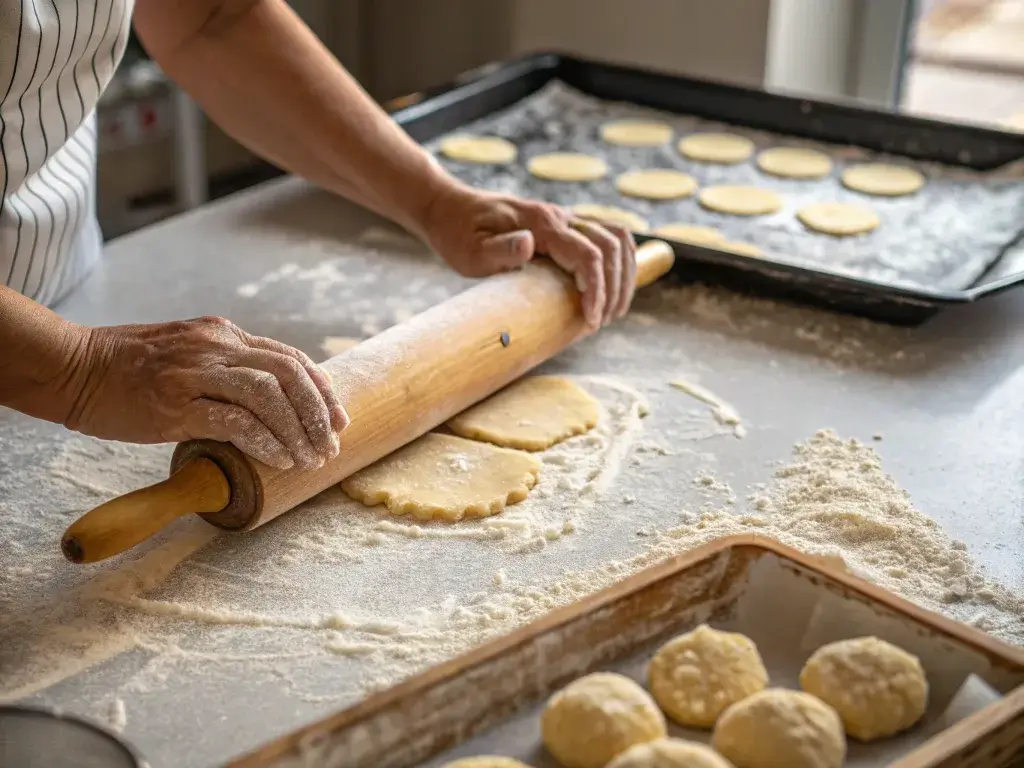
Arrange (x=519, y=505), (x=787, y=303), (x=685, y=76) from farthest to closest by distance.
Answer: (x=685, y=76), (x=787, y=303), (x=519, y=505)

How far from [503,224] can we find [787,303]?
48 centimetres

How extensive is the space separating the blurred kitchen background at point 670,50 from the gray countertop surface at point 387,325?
1018mm

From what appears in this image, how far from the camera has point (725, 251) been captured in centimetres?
188

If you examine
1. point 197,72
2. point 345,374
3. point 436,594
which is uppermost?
point 197,72

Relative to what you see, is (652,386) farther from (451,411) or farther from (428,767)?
(428,767)

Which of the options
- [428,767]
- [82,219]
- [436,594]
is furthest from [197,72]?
[428,767]

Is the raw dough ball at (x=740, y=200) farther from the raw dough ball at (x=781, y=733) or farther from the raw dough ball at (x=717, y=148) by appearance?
the raw dough ball at (x=781, y=733)

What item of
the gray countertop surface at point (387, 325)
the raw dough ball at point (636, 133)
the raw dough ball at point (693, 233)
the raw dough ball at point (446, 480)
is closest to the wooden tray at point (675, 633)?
the gray countertop surface at point (387, 325)

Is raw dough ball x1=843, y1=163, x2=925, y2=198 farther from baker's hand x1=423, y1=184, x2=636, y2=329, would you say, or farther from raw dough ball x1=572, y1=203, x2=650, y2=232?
baker's hand x1=423, y1=184, x2=636, y2=329

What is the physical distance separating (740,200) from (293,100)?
923 millimetres

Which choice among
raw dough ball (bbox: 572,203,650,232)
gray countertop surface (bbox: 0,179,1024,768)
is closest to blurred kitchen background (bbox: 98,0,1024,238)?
raw dough ball (bbox: 572,203,650,232)

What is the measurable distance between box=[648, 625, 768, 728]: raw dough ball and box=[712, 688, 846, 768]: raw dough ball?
0.09 ft

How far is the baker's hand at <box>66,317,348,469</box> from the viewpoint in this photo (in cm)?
121

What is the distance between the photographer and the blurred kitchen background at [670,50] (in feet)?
9.77
